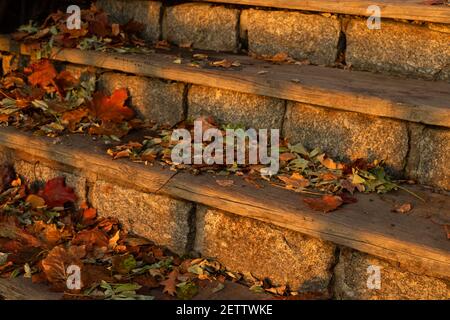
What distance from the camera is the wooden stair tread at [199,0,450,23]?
2.82 metres

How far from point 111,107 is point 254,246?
113 cm

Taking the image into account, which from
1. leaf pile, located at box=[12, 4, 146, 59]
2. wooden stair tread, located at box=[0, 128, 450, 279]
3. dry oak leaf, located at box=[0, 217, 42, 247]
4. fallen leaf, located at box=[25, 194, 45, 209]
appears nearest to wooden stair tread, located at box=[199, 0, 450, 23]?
leaf pile, located at box=[12, 4, 146, 59]

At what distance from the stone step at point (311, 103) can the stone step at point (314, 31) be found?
0.36 ft

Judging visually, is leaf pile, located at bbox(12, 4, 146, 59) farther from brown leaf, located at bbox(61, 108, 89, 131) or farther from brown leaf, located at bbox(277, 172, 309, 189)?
brown leaf, located at bbox(277, 172, 309, 189)

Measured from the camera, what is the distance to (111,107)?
130 inches

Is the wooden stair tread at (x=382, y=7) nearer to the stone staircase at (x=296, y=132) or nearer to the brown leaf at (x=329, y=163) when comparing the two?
the stone staircase at (x=296, y=132)

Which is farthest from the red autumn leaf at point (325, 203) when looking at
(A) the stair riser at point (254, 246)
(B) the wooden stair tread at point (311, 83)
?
(B) the wooden stair tread at point (311, 83)

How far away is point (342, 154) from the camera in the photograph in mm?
2807

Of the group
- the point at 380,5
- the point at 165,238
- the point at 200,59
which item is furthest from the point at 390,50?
the point at 165,238

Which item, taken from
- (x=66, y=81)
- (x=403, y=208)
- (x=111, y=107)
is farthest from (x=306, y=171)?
(x=66, y=81)

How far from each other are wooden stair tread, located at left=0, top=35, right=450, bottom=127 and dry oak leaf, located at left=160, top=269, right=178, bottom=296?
85 cm

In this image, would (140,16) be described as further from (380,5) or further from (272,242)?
(272,242)

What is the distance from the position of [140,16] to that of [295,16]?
94 cm

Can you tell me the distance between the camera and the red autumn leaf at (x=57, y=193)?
10.4 ft
